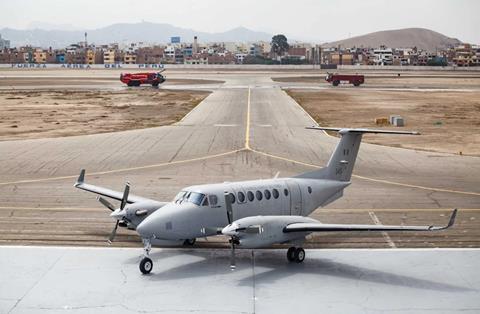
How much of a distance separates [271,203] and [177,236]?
190 inches

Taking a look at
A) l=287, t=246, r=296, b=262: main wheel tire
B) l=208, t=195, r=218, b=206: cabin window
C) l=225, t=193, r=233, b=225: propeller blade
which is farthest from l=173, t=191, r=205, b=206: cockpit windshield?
l=287, t=246, r=296, b=262: main wheel tire

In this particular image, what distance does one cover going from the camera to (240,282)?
924 inches

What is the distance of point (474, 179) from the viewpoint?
4416 centimetres

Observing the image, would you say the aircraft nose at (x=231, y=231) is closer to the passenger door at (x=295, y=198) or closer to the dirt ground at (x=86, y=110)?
the passenger door at (x=295, y=198)

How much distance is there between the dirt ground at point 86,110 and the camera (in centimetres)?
7225

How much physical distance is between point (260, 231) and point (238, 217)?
101 inches

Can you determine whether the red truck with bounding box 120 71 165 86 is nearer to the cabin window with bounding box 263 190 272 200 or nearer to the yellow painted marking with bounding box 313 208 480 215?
the yellow painted marking with bounding box 313 208 480 215

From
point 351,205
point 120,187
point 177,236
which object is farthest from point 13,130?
point 177,236

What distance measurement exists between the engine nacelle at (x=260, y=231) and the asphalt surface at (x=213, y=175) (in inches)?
161

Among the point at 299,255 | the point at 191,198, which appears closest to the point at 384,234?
the point at 299,255

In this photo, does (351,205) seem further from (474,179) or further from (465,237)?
(474,179)

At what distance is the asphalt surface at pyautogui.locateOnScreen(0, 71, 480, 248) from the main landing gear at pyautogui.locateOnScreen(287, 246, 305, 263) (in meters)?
2.99

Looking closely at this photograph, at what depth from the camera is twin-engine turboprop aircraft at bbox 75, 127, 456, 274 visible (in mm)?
23953

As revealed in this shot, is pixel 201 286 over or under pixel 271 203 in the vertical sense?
under
